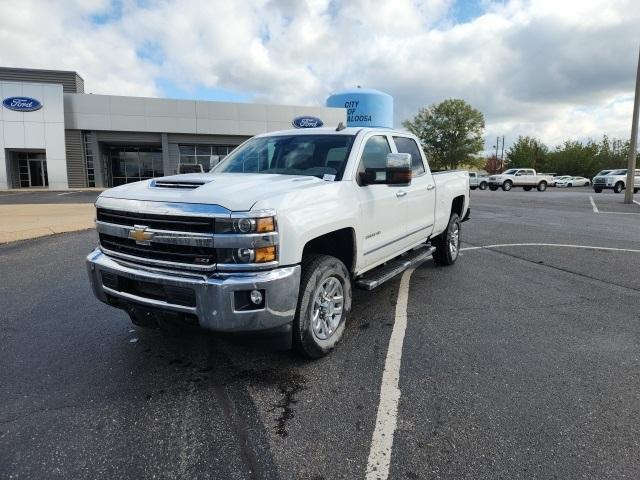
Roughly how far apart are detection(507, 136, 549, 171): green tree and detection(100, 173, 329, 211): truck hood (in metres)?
80.7

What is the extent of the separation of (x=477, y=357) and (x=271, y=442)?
1.93 metres

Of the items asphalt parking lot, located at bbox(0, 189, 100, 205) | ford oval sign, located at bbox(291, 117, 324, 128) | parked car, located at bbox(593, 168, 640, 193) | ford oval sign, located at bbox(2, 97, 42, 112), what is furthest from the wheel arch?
parked car, located at bbox(593, 168, 640, 193)

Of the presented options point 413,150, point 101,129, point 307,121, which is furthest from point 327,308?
point 101,129

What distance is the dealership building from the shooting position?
31.3 meters

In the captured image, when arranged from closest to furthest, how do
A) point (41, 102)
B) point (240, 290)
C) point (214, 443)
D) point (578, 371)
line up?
point (214, 443) < point (240, 290) < point (578, 371) < point (41, 102)

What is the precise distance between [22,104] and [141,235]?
35343 mm

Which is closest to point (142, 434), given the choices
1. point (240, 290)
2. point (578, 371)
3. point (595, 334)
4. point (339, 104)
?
point (240, 290)

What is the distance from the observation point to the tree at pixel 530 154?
75812mm

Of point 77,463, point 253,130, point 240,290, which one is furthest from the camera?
point 253,130

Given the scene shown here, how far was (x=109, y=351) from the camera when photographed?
376cm

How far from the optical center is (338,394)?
3.08 meters

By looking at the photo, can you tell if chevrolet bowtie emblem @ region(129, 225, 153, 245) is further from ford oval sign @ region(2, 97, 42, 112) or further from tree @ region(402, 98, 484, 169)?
tree @ region(402, 98, 484, 169)

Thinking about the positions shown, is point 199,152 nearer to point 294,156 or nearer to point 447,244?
point 447,244

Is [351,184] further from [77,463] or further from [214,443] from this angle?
[77,463]
